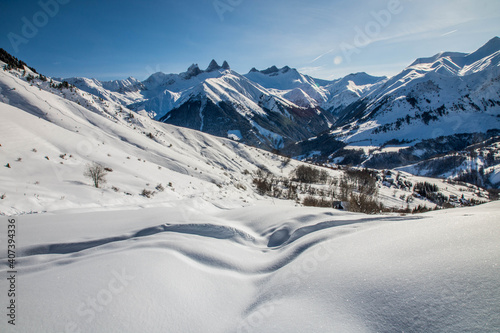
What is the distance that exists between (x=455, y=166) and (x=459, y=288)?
201609mm

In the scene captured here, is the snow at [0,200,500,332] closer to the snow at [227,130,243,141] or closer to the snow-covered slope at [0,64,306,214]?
the snow-covered slope at [0,64,306,214]

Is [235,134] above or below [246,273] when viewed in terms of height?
above

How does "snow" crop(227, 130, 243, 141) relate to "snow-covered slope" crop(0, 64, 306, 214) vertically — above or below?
above

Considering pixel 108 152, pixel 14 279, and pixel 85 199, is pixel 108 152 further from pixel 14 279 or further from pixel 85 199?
pixel 14 279

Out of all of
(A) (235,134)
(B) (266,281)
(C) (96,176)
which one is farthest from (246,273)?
(A) (235,134)

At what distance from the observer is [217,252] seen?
3896 mm

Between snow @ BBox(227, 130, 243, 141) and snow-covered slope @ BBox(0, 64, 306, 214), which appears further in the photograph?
snow @ BBox(227, 130, 243, 141)

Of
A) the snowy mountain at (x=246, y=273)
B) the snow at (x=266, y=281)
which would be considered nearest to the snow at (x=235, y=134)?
the snowy mountain at (x=246, y=273)

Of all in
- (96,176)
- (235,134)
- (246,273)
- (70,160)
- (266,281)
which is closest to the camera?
(266,281)

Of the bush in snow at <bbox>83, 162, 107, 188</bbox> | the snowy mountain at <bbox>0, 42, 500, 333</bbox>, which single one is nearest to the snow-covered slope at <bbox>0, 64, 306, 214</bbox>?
the bush in snow at <bbox>83, 162, 107, 188</bbox>

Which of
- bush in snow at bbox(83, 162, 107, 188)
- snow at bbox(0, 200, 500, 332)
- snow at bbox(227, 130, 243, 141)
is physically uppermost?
snow at bbox(227, 130, 243, 141)

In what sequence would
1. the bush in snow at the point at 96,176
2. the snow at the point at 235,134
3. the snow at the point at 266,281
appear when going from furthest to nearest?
1. the snow at the point at 235,134
2. the bush in snow at the point at 96,176
3. the snow at the point at 266,281

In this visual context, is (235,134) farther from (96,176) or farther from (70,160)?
(96,176)

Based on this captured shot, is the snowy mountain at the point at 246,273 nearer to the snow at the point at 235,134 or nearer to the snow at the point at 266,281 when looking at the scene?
the snow at the point at 266,281
